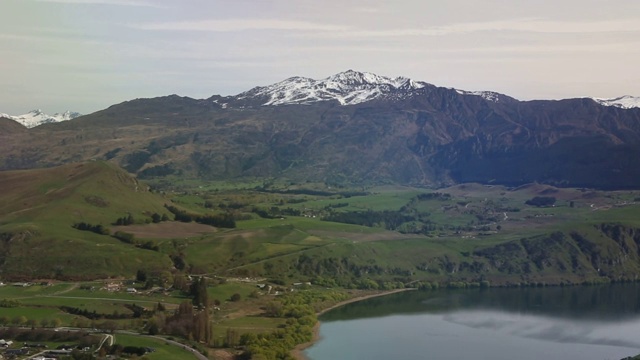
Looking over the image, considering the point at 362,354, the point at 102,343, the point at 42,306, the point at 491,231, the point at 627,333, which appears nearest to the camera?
the point at 102,343

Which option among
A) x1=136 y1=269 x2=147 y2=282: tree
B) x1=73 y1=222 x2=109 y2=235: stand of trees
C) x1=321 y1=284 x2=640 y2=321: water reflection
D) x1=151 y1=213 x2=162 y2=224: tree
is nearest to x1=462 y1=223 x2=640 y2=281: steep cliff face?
x1=321 y1=284 x2=640 y2=321: water reflection

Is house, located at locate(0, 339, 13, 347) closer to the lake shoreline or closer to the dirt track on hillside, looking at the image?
the lake shoreline

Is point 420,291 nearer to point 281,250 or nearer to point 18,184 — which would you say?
point 281,250

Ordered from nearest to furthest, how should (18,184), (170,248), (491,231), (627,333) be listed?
(627,333), (170,248), (18,184), (491,231)

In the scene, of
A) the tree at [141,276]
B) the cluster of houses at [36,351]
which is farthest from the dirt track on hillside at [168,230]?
the cluster of houses at [36,351]

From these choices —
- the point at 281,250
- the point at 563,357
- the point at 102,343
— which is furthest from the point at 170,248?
the point at 563,357

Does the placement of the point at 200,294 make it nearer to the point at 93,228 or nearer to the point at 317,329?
the point at 317,329

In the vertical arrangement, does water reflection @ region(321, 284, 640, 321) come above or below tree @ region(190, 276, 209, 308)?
below
